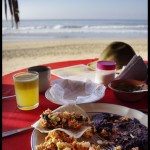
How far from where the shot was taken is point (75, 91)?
1190 millimetres

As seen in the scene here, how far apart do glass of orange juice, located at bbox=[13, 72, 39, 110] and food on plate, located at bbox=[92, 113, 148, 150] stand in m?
0.32

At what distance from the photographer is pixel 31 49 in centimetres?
768

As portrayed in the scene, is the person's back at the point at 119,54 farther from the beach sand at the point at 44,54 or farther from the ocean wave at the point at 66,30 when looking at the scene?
the ocean wave at the point at 66,30

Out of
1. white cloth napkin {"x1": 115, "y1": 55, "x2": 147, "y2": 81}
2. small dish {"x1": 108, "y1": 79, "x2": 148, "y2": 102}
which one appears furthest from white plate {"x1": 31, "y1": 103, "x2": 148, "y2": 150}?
white cloth napkin {"x1": 115, "y1": 55, "x2": 147, "y2": 81}

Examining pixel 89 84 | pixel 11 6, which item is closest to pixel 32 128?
pixel 89 84

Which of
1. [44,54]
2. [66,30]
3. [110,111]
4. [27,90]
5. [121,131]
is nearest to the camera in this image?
[121,131]

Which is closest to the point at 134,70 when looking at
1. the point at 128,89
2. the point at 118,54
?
the point at 128,89

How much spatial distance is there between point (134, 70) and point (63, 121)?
2.19ft

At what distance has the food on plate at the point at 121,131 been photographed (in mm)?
693

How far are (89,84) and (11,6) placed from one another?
2.10 ft

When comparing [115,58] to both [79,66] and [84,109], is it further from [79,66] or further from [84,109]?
[84,109]

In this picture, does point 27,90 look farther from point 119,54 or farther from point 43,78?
point 119,54

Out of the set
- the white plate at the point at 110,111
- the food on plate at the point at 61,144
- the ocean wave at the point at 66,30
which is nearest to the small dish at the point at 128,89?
the white plate at the point at 110,111

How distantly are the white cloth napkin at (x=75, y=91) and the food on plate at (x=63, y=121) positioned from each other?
197 mm
